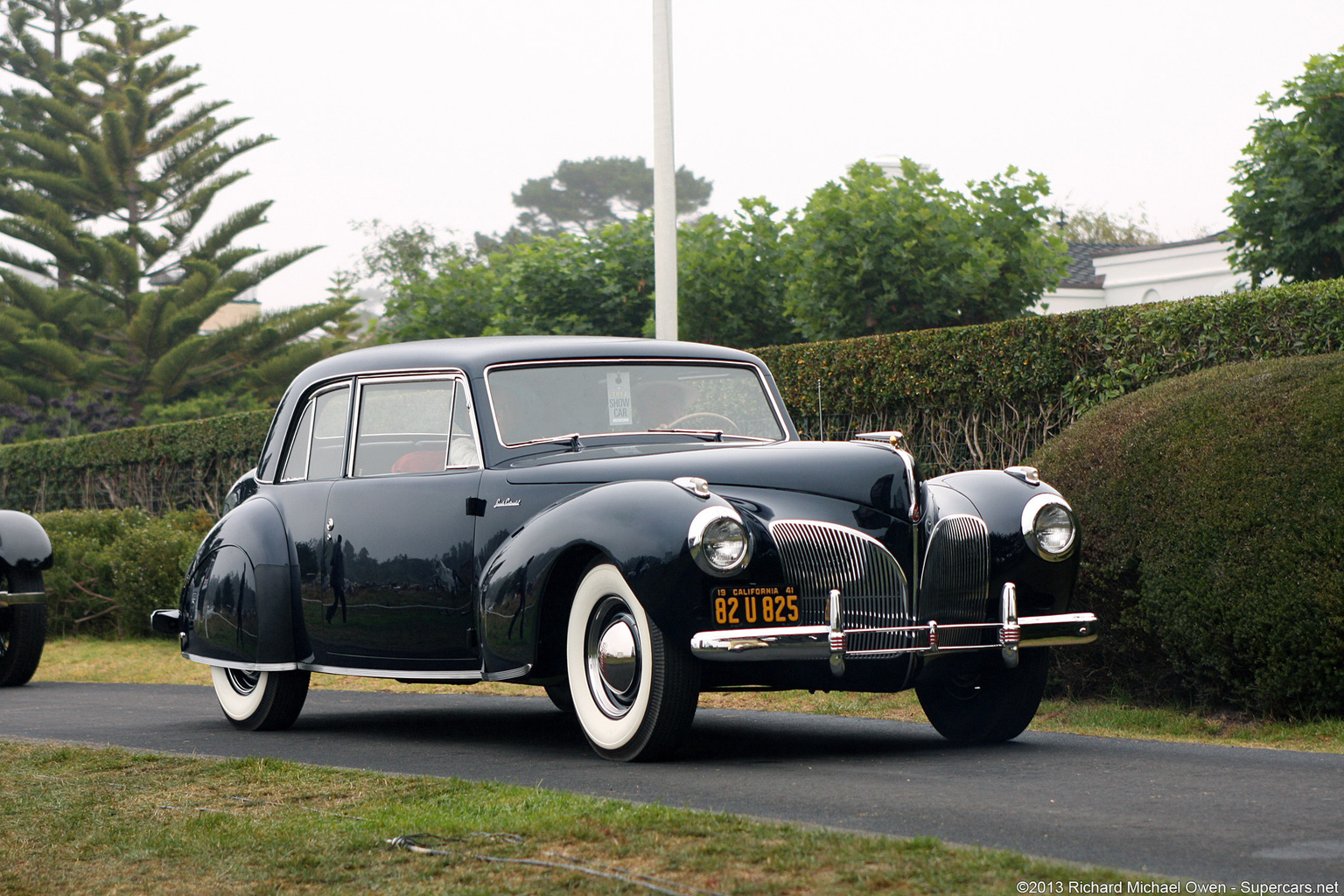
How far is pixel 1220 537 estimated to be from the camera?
25.2ft

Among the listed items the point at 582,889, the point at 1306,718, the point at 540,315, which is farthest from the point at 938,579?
the point at 540,315

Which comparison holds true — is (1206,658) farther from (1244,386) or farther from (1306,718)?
(1244,386)

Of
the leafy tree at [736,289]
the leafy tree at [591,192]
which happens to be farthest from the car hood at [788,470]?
the leafy tree at [591,192]

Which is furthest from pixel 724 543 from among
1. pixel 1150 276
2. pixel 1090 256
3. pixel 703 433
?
pixel 1090 256

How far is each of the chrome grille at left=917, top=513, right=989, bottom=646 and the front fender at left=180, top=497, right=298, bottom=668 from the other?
333 centimetres

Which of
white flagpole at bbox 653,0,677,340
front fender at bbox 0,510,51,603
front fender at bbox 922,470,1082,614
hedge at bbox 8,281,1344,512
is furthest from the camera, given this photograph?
white flagpole at bbox 653,0,677,340

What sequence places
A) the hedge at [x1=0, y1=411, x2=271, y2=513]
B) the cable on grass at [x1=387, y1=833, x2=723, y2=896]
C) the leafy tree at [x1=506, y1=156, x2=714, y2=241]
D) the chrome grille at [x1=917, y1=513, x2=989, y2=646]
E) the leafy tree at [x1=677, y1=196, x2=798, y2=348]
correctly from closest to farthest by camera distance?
the cable on grass at [x1=387, y1=833, x2=723, y2=896] → the chrome grille at [x1=917, y1=513, x2=989, y2=646] → the leafy tree at [x1=677, y1=196, x2=798, y2=348] → the hedge at [x1=0, y1=411, x2=271, y2=513] → the leafy tree at [x1=506, y1=156, x2=714, y2=241]

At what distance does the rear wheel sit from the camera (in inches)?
466

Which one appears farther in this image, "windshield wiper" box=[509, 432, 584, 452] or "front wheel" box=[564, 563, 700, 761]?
"windshield wiper" box=[509, 432, 584, 452]

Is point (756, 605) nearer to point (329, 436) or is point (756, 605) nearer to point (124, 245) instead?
point (329, 436)

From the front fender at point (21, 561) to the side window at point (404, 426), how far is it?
4.91 meters

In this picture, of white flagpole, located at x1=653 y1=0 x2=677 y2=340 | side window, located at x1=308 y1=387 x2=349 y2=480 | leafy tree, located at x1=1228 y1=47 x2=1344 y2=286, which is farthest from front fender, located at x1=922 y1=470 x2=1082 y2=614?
leafy tree, located at x1=1228 y1=47 x2=1344 y2=286

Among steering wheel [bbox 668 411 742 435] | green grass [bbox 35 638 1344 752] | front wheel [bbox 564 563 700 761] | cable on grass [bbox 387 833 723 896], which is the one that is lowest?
green grass [bbox 35 638 1344 752]

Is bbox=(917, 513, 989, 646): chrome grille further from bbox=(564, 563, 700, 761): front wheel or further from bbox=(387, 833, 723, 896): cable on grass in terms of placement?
bbox=(387, 833, 723, 896): cable on grass
